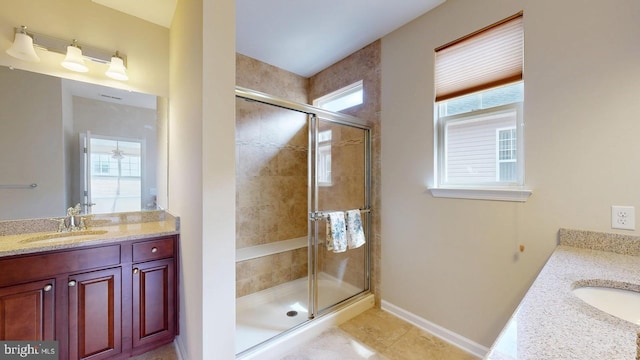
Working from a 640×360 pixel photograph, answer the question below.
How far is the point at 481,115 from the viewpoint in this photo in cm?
179

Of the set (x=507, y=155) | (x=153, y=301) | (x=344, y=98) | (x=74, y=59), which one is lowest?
(x=153, y=301)

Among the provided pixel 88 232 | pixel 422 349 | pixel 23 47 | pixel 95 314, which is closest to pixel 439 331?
pixel 422 349

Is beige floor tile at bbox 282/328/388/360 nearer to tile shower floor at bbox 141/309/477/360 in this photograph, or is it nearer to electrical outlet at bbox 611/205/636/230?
tile shower floor at bbox 141/309/477/360

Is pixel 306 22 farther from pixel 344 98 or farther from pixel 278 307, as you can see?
pixel 278 307

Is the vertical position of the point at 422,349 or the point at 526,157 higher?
the point at 526,157

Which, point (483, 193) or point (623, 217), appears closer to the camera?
point (623, 217)

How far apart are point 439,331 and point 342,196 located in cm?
141

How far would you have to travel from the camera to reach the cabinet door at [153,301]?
1.64 m

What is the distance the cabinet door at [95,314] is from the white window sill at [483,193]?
7.80 feet

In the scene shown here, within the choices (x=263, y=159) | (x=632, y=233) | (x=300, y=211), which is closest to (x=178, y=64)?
(x=263, y=159)

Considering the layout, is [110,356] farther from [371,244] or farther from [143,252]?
[371,244]

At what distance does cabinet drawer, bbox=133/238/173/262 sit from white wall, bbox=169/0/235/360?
1.36 ft

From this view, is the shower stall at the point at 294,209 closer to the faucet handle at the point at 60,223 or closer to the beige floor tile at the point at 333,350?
the beige floor tile at the point at 333,350

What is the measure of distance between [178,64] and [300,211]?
1949 mm
